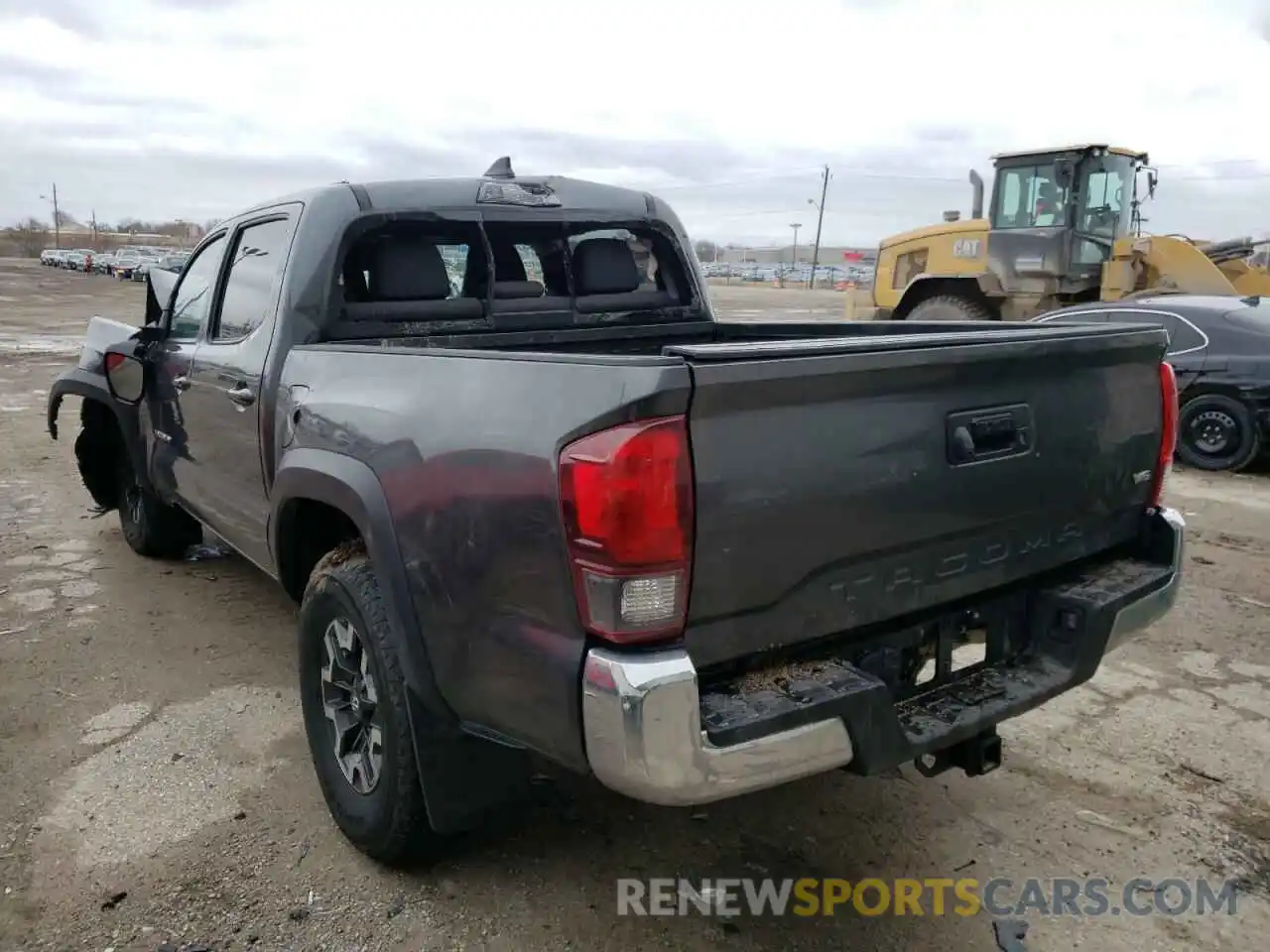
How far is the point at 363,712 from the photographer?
2865 mm

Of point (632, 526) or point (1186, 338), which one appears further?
point (1186, 338)

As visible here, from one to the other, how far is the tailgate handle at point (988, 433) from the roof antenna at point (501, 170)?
7.96 ft

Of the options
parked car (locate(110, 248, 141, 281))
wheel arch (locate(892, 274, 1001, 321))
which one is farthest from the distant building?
wheel arch (locate(892, 274, 1001, 321))

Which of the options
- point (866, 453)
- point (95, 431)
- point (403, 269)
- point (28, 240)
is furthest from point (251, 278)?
point (28, 240)

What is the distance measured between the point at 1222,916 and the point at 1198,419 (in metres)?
6.92

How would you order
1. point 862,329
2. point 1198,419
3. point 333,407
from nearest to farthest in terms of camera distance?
point 333,407, point 862,329, point 1198,419

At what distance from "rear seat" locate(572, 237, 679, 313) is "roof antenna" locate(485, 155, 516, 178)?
1.37 ft

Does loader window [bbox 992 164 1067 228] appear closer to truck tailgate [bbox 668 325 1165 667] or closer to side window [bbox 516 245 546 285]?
side window [bbox 516 245 546 285]

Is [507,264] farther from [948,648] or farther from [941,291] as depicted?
[941,291]

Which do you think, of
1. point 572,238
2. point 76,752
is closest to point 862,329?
point 572,238

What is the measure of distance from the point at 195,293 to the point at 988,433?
368cm

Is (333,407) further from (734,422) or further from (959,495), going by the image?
(959,495)

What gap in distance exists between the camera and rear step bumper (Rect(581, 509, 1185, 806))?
1.93m

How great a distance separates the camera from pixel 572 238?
4.15m
